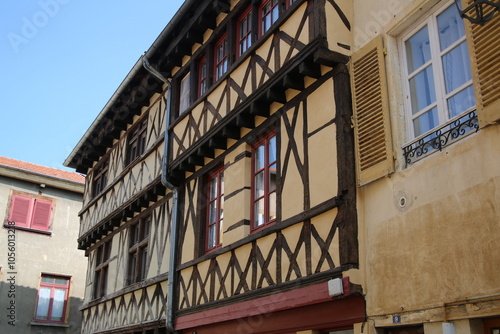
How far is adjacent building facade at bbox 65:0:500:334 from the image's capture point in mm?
5098

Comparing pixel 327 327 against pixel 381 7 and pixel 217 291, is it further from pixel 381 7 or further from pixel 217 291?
pixel 381 7

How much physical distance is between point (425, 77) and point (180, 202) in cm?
563

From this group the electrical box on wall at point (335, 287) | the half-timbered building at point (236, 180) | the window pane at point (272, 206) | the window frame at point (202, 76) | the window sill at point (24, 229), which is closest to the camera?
the electrical box on wall at point (335, 287)

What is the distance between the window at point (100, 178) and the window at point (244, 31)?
7.20m

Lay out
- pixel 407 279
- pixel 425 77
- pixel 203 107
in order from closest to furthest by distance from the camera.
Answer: pixel 407 279
pixel 425 77
pixel 203 107

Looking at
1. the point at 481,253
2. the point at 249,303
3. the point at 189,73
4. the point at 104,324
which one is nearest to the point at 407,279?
the point at 481,253

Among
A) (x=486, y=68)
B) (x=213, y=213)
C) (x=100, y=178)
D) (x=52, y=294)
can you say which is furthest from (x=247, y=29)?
(x=52, y=294)

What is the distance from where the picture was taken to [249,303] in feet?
24.9

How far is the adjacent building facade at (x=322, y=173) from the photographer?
16.7 ft

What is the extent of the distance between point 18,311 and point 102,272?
234 inches

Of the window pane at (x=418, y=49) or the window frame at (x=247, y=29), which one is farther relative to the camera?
the window frame at (x=247, y=29)

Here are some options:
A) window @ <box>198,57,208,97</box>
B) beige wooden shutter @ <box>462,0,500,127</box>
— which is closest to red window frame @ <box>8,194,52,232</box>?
window @ <box>198,57,208,97</box>

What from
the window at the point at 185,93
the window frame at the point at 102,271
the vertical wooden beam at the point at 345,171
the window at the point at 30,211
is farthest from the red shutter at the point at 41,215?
the vertical wooden beam at the point at 345,171

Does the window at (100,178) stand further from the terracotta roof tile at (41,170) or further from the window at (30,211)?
the window at (30,211)
